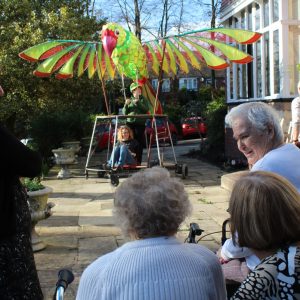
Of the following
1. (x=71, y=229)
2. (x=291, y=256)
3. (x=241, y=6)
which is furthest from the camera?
(x=241, y=6)

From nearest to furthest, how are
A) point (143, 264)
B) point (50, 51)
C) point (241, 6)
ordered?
point (143, 264), point (50, 51), point (241, 6)

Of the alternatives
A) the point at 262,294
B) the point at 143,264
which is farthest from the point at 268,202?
the point at 143,264

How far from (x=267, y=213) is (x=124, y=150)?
8.24 meters

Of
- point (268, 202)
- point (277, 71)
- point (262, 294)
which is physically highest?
point (277, 71)

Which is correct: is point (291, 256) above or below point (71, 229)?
above

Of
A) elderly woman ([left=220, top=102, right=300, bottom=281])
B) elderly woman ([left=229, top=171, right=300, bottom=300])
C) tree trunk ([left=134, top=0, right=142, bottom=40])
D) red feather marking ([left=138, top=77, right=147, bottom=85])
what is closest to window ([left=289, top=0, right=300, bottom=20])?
red feather marking ([left=138, top=77, right=147, bottom=85])

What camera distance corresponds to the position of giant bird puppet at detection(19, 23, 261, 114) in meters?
9.71

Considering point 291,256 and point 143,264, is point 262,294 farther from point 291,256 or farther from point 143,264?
point 143,264

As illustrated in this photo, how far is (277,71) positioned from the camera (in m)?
11.2

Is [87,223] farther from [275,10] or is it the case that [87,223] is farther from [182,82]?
[182,82]

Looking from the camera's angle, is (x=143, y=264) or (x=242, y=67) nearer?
(x=143, y=264)

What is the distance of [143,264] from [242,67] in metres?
12.5

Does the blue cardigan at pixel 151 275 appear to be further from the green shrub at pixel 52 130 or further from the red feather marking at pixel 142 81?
the green shrub at pixel 52 130

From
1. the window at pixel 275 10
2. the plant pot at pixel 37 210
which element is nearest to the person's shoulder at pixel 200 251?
the plant pot at pixel 37 210
